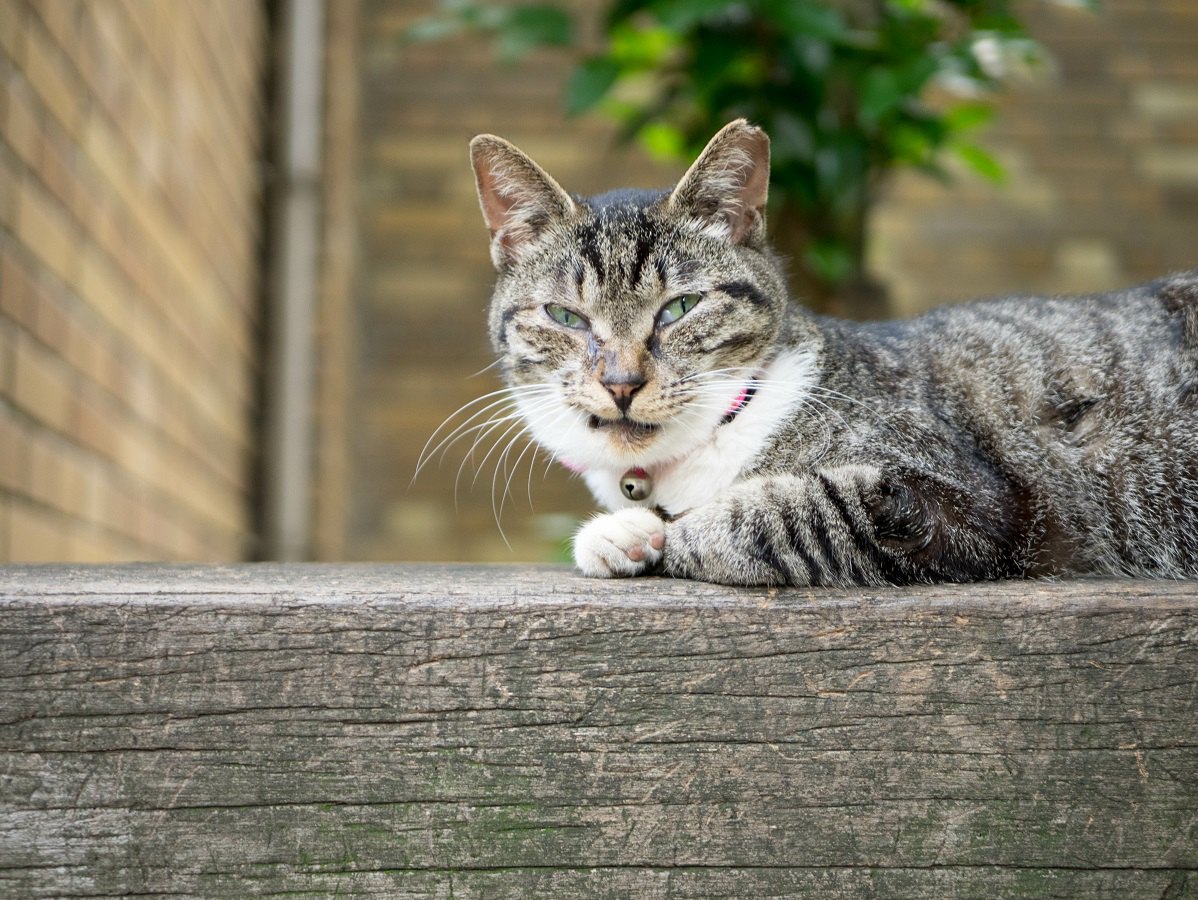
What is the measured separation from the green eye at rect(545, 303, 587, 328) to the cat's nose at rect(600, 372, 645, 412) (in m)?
0.21

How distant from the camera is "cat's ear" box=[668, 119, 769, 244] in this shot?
2.09 meters

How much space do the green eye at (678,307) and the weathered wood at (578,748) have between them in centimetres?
82

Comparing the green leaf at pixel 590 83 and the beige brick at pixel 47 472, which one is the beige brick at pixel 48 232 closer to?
the beige brick at pixel 47 472

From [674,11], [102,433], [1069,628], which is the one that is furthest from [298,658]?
[674,11]

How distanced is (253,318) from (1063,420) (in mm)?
3723

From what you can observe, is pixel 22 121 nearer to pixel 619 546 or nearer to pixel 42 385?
pixel 42 385

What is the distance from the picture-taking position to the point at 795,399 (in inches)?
81.0

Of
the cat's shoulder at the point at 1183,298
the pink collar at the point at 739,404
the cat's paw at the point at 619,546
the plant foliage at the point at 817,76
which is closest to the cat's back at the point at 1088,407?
the cat's shoulder at the point at 1183,298

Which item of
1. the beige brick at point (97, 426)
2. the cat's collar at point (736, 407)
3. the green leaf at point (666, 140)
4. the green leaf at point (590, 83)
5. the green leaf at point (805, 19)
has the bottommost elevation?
the beige brick at point (97, 426)

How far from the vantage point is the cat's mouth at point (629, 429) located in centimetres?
204

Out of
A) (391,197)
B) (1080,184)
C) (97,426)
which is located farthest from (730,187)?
(1080,184)

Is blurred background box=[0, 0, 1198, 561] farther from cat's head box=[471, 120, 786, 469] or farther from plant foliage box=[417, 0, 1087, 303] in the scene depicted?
cat's head box=[471, 120, 786, 469]

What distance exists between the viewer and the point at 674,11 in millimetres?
2766

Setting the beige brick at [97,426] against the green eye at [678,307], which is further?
Result: the beige brick at [97,426]
